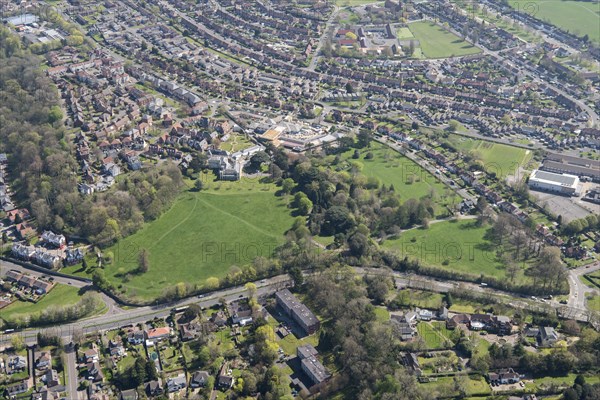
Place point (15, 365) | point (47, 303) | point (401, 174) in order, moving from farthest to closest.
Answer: point (401, 174) → point (47, 303) → point (15, 365)

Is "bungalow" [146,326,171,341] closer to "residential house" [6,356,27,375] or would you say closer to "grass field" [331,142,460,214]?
"residential house" [6,356,27,375]

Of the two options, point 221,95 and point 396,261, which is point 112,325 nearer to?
point 396,261

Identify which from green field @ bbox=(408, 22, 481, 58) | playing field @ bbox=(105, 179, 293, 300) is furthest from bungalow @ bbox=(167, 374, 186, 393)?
green field @ bbox=(408, 22, 481, 58)

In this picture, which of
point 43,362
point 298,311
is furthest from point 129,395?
point 298,311

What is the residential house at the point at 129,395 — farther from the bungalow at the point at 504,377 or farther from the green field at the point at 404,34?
the green field at the point at 404,34

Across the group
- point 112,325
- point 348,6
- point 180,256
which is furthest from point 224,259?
point 348,6

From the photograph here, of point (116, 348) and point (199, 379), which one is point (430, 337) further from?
point (116, 348)
